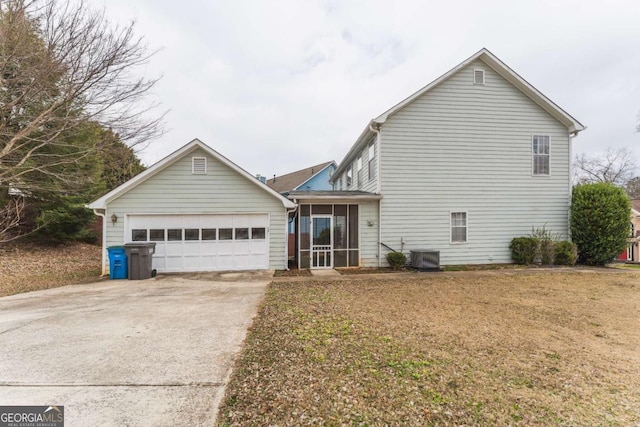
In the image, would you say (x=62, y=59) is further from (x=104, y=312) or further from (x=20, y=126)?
(x=104, y=312)

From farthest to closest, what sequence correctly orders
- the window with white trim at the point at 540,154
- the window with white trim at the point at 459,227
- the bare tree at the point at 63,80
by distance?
the window with white trim at the point at 540,154
the window with white trim at the point at 459,227
the bare tree at the point at 63,80

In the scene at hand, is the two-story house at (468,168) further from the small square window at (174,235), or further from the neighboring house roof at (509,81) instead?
the small square window at (174,235)

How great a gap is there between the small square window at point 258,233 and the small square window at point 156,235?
3.24 m

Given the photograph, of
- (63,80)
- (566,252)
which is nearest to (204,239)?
(63,80)

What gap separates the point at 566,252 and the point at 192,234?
14415 mm

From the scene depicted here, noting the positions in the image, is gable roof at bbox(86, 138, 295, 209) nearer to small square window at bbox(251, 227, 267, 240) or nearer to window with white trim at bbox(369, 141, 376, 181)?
small square window at bbox(251, 227, 267, 240)

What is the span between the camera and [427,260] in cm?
1110

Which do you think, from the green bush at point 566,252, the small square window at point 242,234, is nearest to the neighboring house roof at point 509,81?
the green bush at point 566,252

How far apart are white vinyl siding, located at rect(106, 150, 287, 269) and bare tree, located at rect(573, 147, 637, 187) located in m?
35.7

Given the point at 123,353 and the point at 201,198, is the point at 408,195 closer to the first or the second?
the point at 201,198

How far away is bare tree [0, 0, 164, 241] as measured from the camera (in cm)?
939

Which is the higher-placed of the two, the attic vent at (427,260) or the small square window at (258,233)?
the small square window at (258,233)

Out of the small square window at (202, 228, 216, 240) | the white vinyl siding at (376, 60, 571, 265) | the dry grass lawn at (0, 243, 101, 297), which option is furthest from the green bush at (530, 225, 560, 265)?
the dry grass lawn at (0, 243, 101, 297)

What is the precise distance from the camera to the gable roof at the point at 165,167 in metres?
10.3
